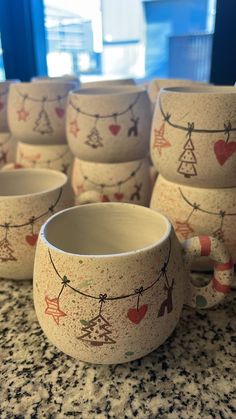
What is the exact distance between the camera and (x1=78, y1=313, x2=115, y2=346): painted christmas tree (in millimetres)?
295

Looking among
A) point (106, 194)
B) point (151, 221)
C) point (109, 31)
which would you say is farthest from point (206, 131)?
point (109, 31)

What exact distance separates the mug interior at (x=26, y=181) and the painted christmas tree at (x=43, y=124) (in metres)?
0.09

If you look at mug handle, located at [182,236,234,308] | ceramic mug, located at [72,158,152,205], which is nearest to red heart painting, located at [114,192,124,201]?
ceramic mug, located at [72,158,152,205]

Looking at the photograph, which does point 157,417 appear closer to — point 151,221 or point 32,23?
point 151,221

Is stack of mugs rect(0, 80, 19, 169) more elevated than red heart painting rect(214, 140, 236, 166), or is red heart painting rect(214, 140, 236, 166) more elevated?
red heart painting rect(214, 140, 236, 166)

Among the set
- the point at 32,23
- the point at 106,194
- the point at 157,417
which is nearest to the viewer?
the point at 157,417

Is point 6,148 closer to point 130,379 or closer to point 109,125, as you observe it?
point 109,125

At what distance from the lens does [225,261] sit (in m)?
0.34

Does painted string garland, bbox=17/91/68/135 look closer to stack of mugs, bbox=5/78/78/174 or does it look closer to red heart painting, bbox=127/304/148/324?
stack of mugs, bbox=5/78/78/174

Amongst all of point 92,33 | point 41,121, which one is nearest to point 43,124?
point 41,121

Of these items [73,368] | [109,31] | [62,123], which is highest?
[109,31]

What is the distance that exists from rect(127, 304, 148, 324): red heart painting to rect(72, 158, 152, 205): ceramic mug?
9.5 inches

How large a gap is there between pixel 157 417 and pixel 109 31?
1.18 m

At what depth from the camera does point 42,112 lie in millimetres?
578
